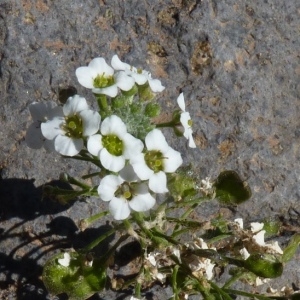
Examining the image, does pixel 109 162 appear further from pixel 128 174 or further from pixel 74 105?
pixel 74 105

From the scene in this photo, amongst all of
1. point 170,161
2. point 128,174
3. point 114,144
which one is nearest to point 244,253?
point 170,161

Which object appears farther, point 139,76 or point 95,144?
point 139,76

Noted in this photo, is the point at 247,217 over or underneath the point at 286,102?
underneath

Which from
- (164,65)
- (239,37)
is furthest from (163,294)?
(239,37)

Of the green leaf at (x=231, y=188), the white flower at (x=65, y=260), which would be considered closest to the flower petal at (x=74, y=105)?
the white flower at (x=65, y=260)

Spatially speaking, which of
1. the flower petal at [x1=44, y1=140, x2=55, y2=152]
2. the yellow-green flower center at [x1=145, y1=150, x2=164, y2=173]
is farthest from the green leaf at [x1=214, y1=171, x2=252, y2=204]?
the flower petal at [x1=44, y1=140, x2=55, y2=152]

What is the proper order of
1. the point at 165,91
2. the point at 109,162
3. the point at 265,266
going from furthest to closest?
the point at 165,91 → the point at 265,266 → the point at 109,162

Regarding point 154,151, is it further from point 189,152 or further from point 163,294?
point 163,294
